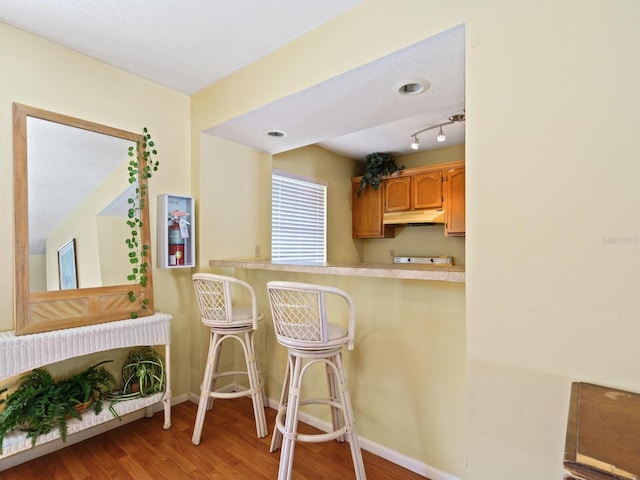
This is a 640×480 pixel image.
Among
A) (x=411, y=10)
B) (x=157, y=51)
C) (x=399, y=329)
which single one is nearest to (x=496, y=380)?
(x=399, y=329)

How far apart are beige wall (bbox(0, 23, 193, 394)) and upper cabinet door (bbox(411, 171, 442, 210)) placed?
268cm

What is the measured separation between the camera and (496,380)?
122 centimetres

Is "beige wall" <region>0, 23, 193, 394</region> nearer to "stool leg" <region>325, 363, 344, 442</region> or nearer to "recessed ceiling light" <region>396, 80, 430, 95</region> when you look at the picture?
"stool leg" <region>325, 363, 344, 442</region>

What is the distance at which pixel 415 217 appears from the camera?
4059mm

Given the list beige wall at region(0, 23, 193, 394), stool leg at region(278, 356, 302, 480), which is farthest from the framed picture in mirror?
stool leg at region(278, 356, 302, 480)

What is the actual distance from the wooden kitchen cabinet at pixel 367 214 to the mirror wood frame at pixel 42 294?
120 inches

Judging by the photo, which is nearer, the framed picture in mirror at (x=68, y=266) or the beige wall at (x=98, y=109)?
the beige wall at (x=98, y=109)

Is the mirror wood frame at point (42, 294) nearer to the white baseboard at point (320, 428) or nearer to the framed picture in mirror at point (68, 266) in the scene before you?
the framed picture in mirror at point (68, 266)

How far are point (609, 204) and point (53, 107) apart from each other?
2.82 m

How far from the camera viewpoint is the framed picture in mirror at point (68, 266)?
199 cm

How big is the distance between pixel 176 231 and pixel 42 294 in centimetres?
88

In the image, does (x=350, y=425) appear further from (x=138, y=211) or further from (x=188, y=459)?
(x=138, y=211)

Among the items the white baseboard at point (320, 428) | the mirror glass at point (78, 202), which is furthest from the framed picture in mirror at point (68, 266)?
the white baseboard at point (320, 428)

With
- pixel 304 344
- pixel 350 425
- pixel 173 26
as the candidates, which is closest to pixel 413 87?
pixel 173 26
